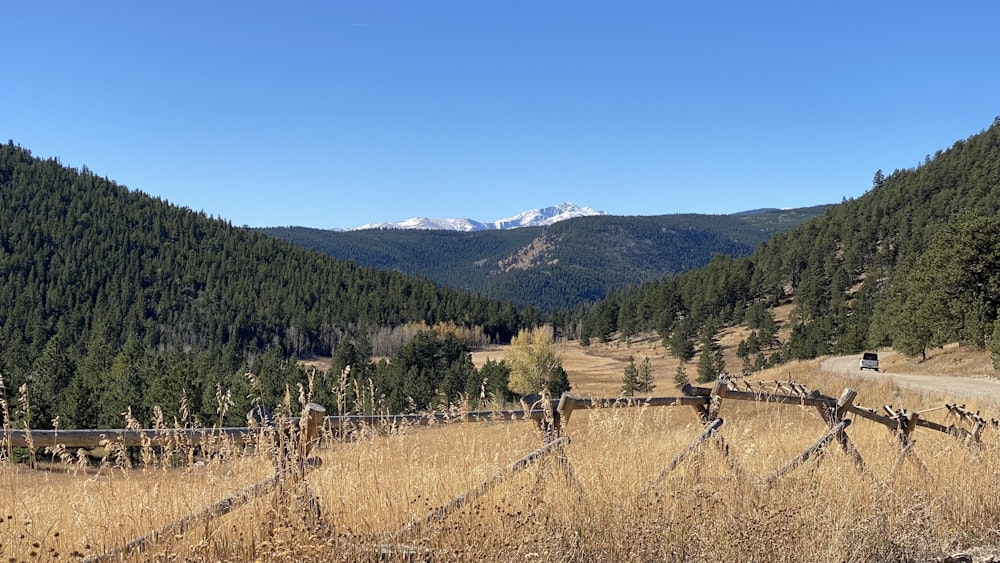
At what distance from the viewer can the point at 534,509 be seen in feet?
14.5

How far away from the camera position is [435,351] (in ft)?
258

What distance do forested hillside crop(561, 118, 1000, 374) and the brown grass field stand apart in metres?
37.8

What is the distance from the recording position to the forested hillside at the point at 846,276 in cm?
5459

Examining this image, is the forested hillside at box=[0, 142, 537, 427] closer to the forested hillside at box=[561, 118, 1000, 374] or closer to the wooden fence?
the forested hillside at box=[561, 118, 1000, 374]

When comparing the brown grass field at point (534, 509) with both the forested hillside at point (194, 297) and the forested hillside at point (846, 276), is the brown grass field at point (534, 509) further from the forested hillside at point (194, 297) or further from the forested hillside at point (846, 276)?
the forested hillside at point (194, 297)

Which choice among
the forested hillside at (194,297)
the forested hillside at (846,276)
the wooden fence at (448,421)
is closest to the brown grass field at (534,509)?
the wooden fence at (448,421)

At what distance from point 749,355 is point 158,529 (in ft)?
262

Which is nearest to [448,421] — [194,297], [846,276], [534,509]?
[534,509]

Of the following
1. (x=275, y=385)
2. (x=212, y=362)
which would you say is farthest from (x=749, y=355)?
(x=212, y=362)

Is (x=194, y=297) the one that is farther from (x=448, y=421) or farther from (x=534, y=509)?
(x=534, y=509)

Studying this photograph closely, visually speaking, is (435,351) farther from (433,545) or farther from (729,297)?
(433,545)

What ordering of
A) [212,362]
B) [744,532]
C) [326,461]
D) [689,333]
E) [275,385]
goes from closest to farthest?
1. [744,532]
2. [326,461]
3. [275,385]
4. [212,362]
5. [689,333]

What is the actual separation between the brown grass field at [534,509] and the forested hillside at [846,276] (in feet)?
124

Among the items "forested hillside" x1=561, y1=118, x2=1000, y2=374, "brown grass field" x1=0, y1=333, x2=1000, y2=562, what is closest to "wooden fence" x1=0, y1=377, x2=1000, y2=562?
"brown grass field" x1=0, y1=333, x2=1000, y2=562
